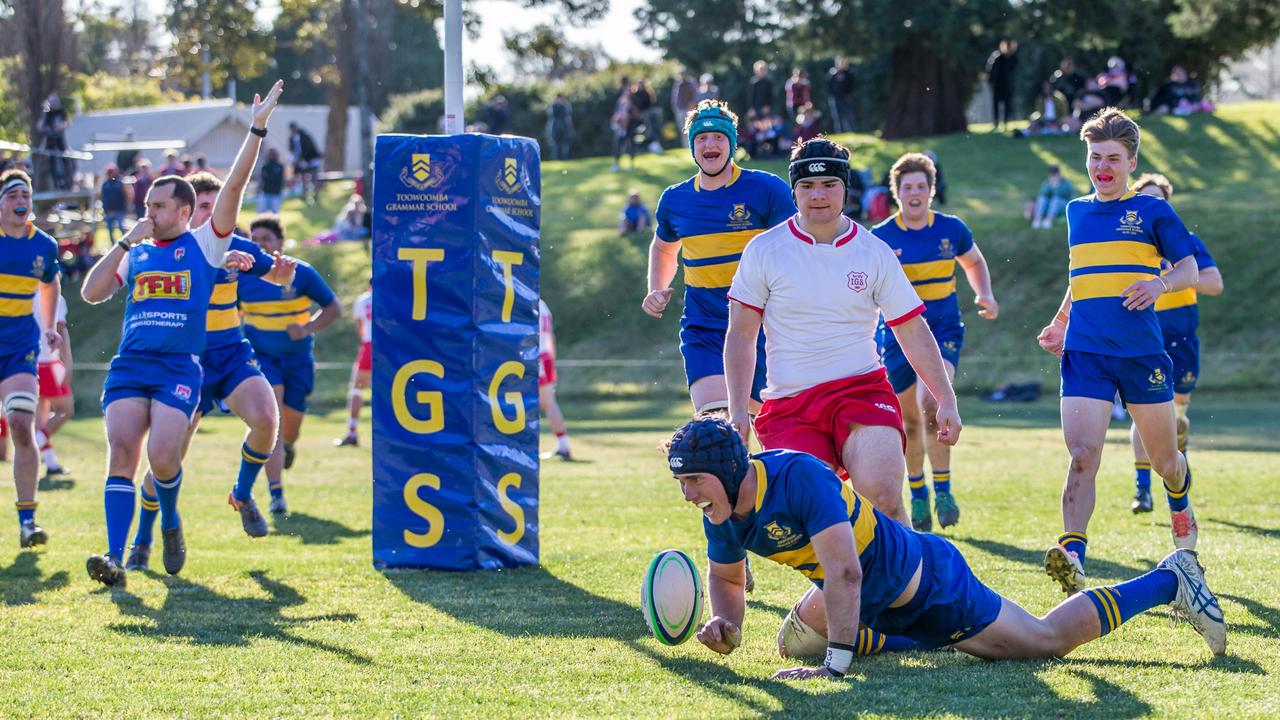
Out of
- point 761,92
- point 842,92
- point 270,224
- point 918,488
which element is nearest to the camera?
point 918,488

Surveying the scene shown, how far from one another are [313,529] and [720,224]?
444 cm

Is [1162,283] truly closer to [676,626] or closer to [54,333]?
[676,626]

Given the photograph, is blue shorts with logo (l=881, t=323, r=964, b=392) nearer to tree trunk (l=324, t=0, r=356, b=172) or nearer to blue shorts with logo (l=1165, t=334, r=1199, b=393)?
blue shorts with logo (l=1165, t=334, r=1199, b=393)

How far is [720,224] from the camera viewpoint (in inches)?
312

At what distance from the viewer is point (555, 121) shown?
42.9 meters

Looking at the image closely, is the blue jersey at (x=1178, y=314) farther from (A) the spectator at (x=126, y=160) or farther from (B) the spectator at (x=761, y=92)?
(A) the spectator at (x=126, y=160)

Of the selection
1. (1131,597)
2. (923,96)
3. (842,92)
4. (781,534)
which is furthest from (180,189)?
(923,96)

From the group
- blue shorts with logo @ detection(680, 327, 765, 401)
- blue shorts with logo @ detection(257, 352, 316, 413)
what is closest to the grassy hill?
blue shorts with logo @ detection(257, 352, 316, 413)

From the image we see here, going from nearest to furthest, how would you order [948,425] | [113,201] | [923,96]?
[948,425] < [113,201] < [923,96]

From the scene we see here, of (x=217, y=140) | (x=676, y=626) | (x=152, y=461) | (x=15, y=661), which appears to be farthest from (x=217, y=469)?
(x=217, y=140)

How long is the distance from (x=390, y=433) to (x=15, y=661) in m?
2.70

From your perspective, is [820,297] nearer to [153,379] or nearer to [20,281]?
[153,379]

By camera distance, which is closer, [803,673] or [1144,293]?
[803,673]

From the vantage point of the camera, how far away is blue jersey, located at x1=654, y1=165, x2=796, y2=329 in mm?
7906
